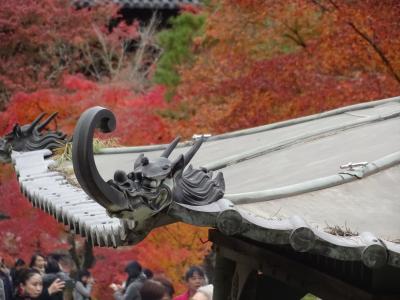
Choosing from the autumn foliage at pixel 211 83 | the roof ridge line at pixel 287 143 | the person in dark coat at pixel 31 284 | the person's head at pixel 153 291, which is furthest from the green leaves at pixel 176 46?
the roof ridge line at pixel 287 143

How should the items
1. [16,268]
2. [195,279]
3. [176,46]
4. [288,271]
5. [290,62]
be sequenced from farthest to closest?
[176,46]
[290,62]
[16,268]
[195,279]
[288,271]

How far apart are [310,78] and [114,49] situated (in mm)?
6797

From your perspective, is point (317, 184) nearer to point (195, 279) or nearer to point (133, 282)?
point (195, 279)

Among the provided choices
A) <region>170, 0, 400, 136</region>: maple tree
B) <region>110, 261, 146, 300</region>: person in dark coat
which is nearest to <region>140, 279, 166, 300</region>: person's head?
<region>110, 261, 146, 300</region>: person in dark coat

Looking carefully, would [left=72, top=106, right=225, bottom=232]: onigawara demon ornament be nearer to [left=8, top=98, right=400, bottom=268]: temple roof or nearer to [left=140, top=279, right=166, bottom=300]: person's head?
[left=8, top=98, right=400, bottom=268]: temple roof

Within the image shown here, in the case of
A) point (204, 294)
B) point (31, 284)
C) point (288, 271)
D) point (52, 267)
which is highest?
point (288, 271)

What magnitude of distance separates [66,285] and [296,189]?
5905 mm

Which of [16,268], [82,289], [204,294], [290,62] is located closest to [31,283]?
[82,289]

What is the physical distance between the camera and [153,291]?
7.99 m

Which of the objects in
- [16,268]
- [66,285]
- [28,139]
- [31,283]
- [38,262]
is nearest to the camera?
[28,139]

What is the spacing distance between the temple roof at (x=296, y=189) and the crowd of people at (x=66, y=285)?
140 cm

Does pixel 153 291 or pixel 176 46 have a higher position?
pixel 153 291

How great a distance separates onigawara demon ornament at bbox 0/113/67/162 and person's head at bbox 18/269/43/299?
1.97 meters

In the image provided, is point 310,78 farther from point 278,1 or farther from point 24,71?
point 24,71
